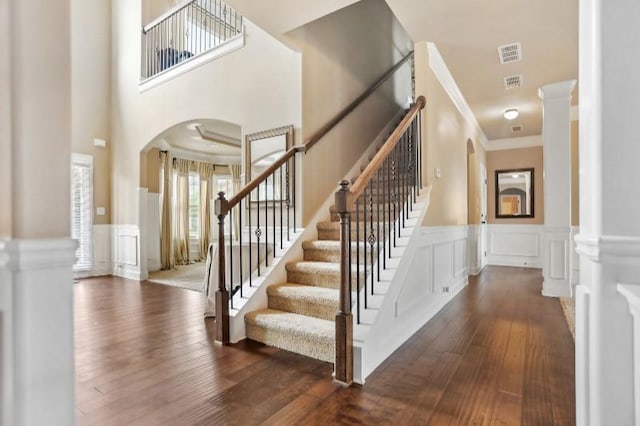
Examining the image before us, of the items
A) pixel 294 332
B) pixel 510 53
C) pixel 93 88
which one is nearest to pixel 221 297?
pixel 294 332

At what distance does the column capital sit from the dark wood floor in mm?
2716

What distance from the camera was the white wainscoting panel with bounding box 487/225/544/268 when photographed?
6762 mm

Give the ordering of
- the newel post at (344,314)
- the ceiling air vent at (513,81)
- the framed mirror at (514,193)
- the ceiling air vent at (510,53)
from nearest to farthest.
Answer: the newel post at (344,314)
the ceiling air vent at (510,53)
the ceiling air vent at (513,81)
the framed mirror at (514,193)

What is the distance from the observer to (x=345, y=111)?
4.12 meters

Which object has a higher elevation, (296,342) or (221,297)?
(221,297)

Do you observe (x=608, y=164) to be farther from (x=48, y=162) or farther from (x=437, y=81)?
(x=437, y=81)

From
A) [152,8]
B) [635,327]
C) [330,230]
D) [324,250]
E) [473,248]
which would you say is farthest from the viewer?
[152,8]

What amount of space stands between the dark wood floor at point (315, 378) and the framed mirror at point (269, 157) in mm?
1451

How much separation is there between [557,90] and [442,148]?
1.81m

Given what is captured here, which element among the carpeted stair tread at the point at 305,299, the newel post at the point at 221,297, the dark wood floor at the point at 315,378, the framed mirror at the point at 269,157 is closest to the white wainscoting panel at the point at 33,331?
the dark wood floor at the point at 315,378

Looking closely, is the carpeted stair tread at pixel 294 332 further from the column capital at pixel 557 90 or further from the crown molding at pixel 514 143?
the crown molding at pixel 514 143

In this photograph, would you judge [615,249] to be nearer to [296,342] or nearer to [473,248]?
[296,342]

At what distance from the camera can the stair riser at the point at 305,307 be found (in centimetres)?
262

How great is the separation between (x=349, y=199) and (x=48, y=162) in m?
1.45
